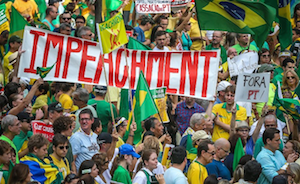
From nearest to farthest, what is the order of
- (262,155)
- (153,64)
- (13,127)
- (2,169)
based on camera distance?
(2,169)
(13,127)
(262,155)
(153,64)

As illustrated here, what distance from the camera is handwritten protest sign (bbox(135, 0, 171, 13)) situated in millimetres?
16938

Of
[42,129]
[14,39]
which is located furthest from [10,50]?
[42,129]

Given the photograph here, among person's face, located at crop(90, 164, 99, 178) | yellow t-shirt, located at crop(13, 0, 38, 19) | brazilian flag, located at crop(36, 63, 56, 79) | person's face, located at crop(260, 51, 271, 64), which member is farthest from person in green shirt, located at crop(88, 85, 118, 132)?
person's face, located at crop(260, 51, 271, 64)

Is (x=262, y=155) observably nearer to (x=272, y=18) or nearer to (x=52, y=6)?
(x=272, y=18)

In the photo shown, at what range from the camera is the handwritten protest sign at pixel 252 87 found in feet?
39.6

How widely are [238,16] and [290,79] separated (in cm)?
242

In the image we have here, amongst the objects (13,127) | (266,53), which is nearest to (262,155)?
(13,127)

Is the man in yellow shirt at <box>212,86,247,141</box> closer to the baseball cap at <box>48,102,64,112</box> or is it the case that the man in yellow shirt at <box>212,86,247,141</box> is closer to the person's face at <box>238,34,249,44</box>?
the baseball cap at <box>48,102,64,112</box>

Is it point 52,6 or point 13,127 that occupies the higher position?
point 52,6

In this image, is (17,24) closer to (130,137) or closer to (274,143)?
(130,137)

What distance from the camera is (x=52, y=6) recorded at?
651 inches

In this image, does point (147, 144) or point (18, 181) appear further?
point (147, 144)

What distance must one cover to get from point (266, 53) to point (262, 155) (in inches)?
248

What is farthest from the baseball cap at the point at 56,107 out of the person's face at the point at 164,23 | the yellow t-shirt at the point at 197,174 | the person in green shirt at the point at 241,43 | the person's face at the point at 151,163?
the person in green shirt at the point at 241,43
